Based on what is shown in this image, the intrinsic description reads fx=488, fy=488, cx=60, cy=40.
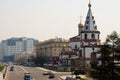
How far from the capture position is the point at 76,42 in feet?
405

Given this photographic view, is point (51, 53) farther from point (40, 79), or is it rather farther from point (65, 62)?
point (40, 79)

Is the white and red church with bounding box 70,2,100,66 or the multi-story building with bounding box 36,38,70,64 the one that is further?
the multi-story building with bounding box 36,38,70,64

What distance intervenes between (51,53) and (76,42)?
151ft

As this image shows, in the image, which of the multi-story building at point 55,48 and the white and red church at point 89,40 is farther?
the multi-story building at point 55,48

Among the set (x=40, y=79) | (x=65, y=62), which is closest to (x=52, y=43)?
(x=65, y=62)

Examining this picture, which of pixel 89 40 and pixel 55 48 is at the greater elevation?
pixel 55 48

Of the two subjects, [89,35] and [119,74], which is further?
[89,35]

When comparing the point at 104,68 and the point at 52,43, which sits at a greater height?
the point at 52,43

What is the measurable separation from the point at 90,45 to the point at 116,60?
129 feet

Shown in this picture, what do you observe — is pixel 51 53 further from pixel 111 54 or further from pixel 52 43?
pixel 111 54

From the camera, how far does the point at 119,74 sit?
59.9 m

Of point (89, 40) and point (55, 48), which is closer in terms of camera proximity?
point (89, 40)

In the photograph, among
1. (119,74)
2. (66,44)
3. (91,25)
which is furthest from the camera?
(66,44)

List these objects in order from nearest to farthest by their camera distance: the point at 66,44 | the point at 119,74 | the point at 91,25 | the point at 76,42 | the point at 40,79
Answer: the point at 119,74 < the point at 40,79 < the point at 91,25 < the point at 76,42 < the point at 66,44
